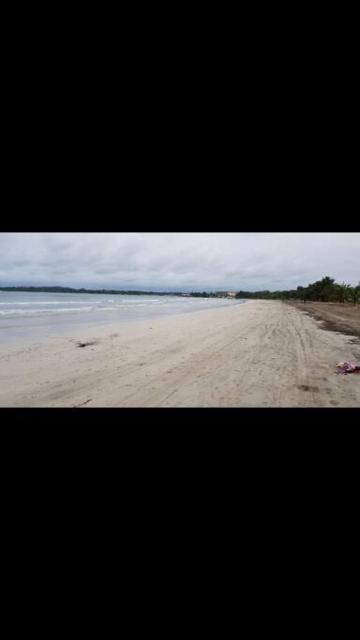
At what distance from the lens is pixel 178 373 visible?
599 centimetres

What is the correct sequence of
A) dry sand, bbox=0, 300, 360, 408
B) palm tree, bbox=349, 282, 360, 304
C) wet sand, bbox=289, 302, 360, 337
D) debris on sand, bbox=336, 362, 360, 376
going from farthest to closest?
palm tree, bbox=349, 282, 360, 304
wet sand, bbox=289, 302, 360, 337
debris on sand, bbox=336, 362, 360, 376
dry sand, bbox=0, 300, 360, 408

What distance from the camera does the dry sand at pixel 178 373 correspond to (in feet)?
15.3

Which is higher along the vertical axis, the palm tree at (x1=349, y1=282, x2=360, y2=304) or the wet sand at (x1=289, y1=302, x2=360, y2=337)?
the palm tree at (x1=349, y1=282, x2=360, y2=304)

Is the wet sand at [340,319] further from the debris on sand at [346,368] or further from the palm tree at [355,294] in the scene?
the palm tree at [355,294]

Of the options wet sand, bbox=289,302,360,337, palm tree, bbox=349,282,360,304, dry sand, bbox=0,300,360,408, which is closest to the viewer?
dry sand, bbox=0,300,360,408

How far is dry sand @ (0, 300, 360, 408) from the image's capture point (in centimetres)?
467

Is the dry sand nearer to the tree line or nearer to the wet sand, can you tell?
the wet sand

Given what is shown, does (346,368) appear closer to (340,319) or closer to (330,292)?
(340,319)

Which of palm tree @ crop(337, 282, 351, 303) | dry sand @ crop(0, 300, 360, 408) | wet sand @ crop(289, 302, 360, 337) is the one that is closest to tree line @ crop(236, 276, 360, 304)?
palm tree @ crop(337, 282, 351, 303)

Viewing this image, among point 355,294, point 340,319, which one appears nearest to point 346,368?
point 340,319
